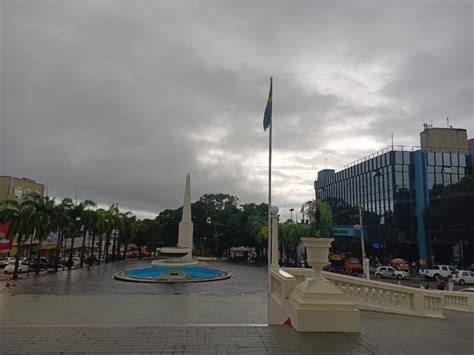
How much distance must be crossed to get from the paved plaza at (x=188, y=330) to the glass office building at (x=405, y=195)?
135 feet

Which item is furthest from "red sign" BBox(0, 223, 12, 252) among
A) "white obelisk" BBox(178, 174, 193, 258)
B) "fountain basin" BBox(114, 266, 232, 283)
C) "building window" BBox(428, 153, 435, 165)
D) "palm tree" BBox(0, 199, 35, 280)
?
"building window" BBox(428, 153, 435, 165)

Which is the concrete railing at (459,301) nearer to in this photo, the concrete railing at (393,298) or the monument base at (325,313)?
the concrete railing at (393,298)

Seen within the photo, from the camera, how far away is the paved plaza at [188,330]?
6.62m

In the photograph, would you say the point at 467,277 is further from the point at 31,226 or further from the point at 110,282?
the point at 31,226

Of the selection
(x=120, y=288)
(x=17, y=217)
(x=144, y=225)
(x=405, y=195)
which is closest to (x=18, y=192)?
(x=144, y=225)

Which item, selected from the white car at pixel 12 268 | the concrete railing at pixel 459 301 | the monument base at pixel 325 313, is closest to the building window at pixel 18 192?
the white car at pixel 12 268

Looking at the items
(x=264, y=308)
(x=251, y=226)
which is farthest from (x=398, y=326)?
(x=251, y=226)

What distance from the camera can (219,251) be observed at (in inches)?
3093

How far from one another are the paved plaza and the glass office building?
41.1 m

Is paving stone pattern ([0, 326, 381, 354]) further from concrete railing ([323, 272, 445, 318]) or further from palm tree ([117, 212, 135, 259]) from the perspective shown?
palm tree ([117, 212, 135, 259])

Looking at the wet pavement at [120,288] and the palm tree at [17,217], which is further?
the palm tree at [17,217]

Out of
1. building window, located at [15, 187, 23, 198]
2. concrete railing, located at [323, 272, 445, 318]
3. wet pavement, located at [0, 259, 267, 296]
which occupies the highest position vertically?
building window, located at [15, 187, 23, 198]

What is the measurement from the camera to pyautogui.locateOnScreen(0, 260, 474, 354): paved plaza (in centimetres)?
662

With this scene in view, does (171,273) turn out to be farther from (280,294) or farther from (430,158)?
(430,158)
